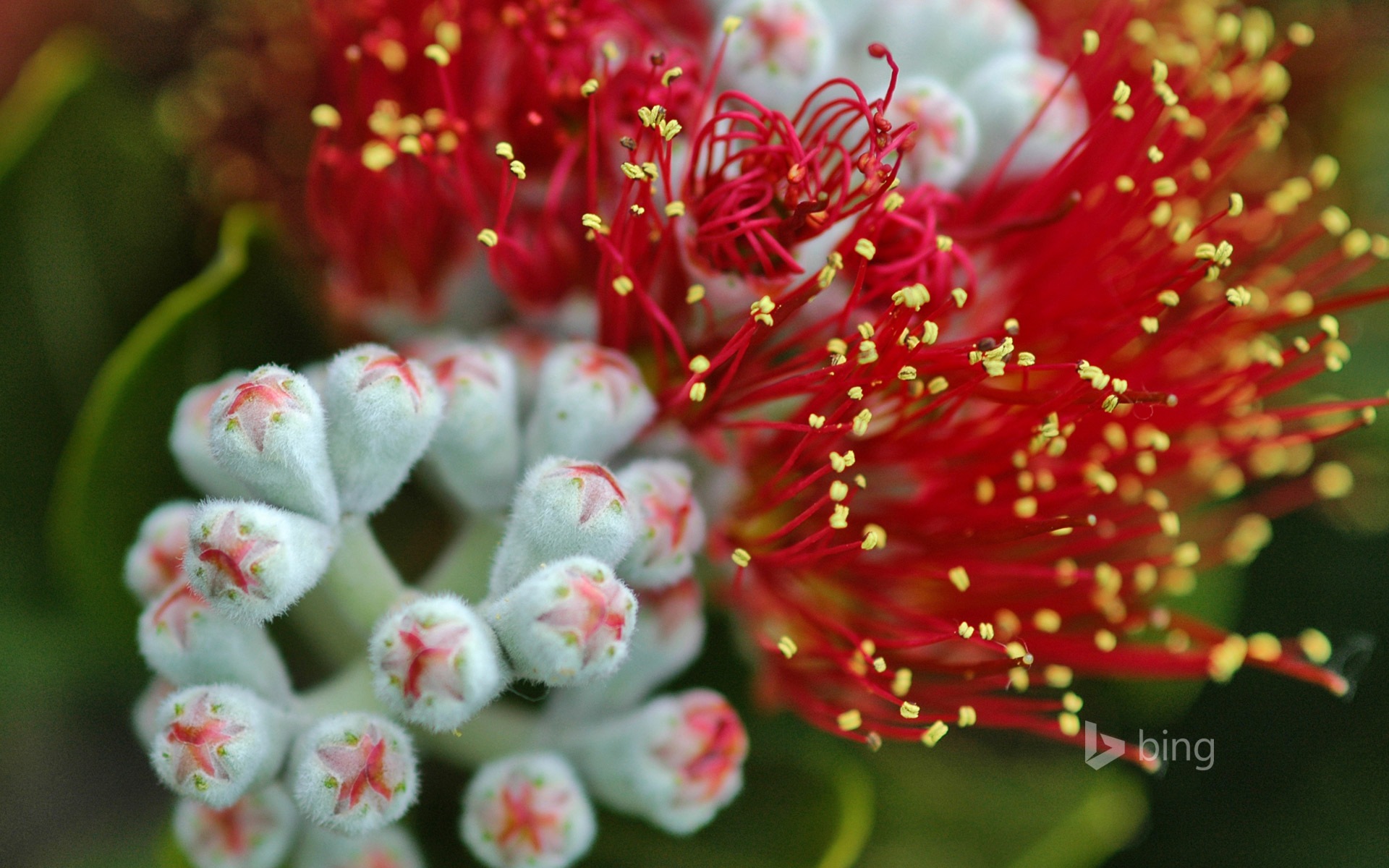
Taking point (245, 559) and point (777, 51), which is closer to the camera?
point (245, 559)

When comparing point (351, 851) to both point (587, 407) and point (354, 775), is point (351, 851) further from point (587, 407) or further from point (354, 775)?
point (587, 407)

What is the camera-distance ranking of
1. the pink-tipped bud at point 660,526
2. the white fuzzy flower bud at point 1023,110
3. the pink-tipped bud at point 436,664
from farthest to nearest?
the white fuzzy flower bud at point 1023,110 → the pink-tipped bud at point 660,526 → the pink-tipped bud at point 436,664

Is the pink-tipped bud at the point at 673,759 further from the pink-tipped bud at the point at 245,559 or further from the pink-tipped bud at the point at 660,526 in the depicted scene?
the pink-tipped bud at the point at 245,559

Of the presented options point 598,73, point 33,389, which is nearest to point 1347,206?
point 598,73

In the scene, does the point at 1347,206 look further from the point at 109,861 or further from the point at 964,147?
the point at 109,861

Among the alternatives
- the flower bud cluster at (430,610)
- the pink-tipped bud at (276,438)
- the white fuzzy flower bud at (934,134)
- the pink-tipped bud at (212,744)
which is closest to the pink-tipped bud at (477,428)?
the flower bud cluster at (430,610)

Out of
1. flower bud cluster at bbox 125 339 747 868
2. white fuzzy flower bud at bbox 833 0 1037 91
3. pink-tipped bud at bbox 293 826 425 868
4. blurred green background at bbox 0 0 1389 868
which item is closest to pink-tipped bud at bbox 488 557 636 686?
flower bud cluster at bbox 125 339 747 868

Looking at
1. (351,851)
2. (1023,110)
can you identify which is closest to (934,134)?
(1023,110)
